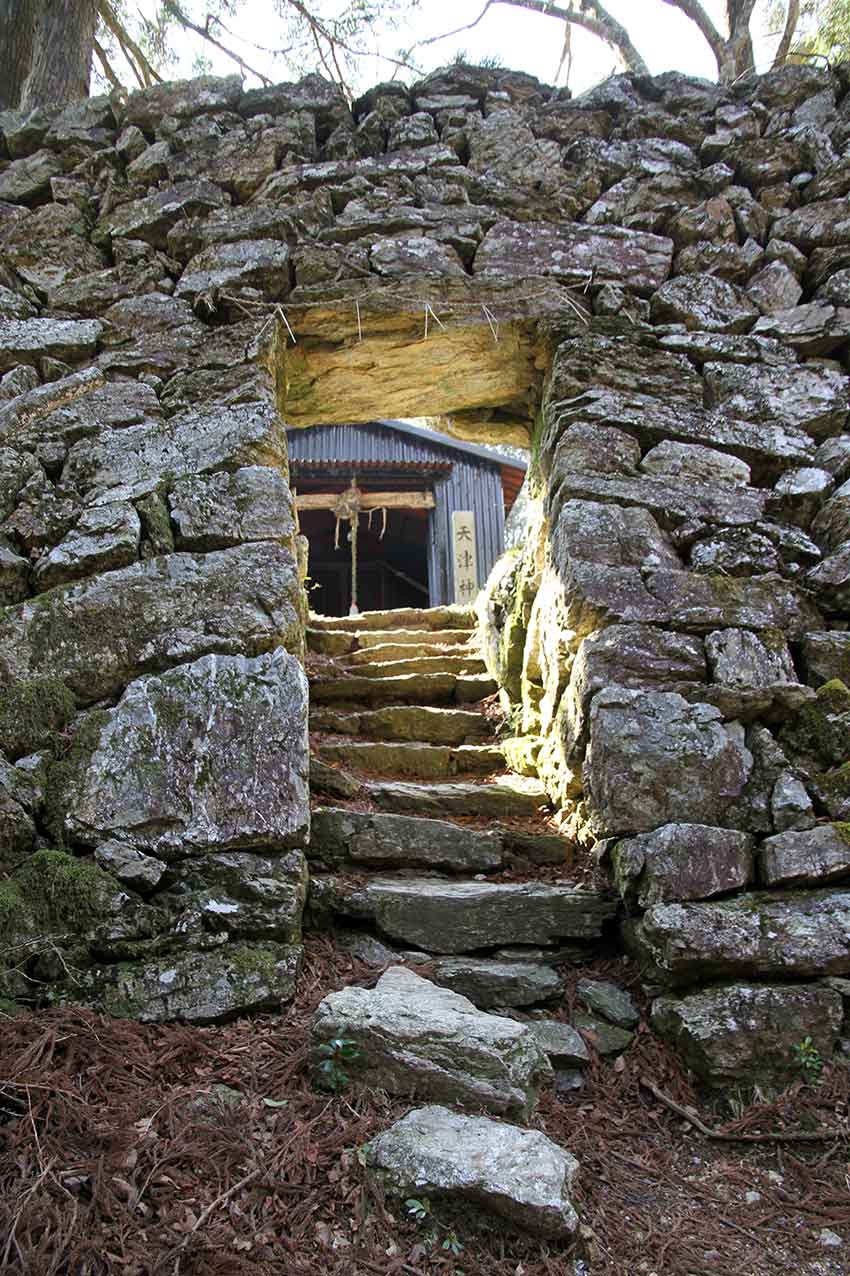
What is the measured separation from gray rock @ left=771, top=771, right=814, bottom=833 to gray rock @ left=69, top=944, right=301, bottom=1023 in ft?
5.70

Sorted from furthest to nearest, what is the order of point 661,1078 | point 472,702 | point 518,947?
point 472,702 < point 518,947 < point 661,1078

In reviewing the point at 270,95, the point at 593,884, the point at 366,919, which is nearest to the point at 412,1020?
the point at 366,919

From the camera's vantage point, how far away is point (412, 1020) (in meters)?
2.37

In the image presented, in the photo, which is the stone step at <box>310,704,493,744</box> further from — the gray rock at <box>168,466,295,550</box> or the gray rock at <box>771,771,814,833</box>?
the gray rock at <box>771,771,814,833</box>

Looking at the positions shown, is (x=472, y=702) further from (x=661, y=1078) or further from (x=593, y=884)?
(x=661, y=1078)

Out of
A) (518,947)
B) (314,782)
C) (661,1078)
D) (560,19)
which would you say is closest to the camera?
(661,1078)

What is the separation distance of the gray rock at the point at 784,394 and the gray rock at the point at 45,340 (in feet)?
9.57

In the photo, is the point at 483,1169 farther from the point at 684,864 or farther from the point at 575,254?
the point at 575,254

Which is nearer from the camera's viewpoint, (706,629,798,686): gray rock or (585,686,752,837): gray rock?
(585,686,752,837): gray rock

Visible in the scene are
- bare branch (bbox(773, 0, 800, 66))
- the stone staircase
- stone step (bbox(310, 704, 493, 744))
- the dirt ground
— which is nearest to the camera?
the dirt ground

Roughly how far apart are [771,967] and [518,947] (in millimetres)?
839

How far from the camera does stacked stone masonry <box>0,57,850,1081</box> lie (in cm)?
279

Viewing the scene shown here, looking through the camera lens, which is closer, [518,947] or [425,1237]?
[425,1237]

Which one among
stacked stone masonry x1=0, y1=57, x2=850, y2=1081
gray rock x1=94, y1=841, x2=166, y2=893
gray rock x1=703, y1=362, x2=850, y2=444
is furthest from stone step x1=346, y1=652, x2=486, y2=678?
gray rock x1=94, y1=841, x2=166, y2=893
